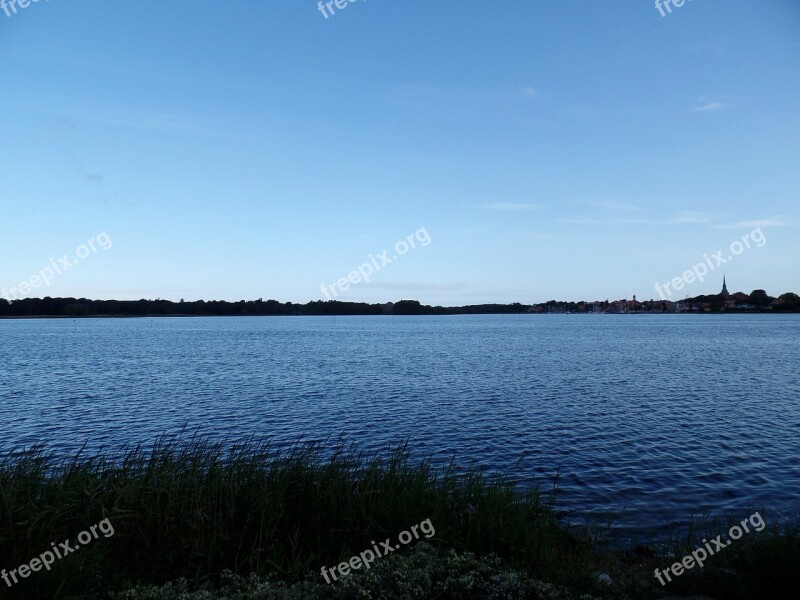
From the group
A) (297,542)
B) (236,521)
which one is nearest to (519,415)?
(297,542)

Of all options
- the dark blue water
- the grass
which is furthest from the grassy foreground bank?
the dark blue water

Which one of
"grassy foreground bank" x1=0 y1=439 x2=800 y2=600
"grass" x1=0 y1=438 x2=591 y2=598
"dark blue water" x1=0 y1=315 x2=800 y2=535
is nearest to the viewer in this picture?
"grassy foreground bank" x1=0 y1=439 x2=800 y2=600

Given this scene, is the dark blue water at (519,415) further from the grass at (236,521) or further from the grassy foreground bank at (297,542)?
the grass at (236,521)

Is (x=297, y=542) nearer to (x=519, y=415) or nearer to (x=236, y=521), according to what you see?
(x=236, y=521)

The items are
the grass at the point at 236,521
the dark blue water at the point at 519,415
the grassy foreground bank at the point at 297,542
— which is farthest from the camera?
the dark blue water at the point at 519,415

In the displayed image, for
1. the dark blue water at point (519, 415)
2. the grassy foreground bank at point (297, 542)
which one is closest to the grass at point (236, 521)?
the grassy foreground bank at point (297, 542)

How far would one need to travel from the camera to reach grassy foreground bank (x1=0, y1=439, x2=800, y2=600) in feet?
29.7

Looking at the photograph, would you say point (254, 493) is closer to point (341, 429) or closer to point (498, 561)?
point (498, 561)

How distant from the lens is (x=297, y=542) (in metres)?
11.1

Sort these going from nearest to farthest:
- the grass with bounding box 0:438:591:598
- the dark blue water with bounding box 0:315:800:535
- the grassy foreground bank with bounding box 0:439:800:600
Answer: the grassy foreground bank with bounding box 0:439:800:600, the grass with bounding box 0:438:591:598, the dark blue water with bounding box 0:315:800:535

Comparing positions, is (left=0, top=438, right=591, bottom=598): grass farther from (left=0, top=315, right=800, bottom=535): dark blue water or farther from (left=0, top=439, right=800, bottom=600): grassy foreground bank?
(left=0, top=315, right=800, bottom=535): dark blue water

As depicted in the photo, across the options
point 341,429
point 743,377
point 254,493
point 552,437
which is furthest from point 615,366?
point 254,493

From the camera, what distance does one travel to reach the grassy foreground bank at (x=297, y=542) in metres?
9.06

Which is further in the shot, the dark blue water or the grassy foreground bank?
the dark blue water
